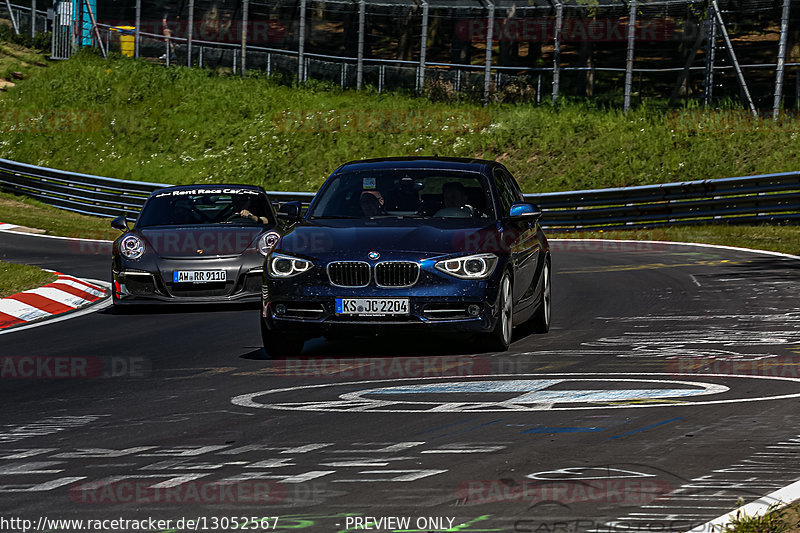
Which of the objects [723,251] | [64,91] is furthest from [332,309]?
[64,91]

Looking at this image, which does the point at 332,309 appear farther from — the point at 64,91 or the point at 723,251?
the point at 64,91

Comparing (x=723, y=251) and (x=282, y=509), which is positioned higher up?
(x=282, y=509)

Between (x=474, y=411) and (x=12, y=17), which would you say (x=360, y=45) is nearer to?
(x=12, y=17)

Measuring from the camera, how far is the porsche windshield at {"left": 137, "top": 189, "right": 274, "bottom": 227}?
15.5 meters

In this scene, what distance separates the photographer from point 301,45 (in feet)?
122

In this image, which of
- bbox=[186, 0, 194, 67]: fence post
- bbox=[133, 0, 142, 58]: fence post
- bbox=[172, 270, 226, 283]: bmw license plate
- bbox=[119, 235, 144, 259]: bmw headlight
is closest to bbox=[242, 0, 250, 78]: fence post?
bbox=[186, 0, 194, 67]: fence post

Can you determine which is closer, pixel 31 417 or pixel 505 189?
pixel 31 417

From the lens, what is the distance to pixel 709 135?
3070cm

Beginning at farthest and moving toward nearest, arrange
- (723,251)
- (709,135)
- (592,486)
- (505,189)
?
1. (709,135)
2. (723,251)
3. (505,189)
4. (592,486)

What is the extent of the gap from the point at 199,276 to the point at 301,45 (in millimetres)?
Result: 23854

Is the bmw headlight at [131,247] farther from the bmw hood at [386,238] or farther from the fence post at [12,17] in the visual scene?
the fence post at [12,17]

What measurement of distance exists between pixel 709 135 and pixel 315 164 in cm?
1038

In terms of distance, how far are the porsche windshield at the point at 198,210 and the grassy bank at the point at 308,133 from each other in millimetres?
15644

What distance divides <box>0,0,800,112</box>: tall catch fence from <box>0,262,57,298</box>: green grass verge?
1744 centimetres
